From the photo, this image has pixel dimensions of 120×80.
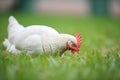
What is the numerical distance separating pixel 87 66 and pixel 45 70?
442mm

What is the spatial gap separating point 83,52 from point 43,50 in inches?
31.1

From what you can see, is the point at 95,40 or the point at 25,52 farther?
the point at 95,40

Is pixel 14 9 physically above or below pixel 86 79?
above

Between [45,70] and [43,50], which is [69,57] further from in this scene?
[45,70]

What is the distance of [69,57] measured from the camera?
3.67 meters

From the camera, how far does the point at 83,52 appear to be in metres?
4.16

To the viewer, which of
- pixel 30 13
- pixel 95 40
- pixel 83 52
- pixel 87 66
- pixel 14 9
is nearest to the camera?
pixel 87 66

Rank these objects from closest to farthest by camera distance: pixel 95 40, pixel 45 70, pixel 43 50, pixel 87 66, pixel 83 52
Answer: pixel 45 70
pixel 87 66
pixel 43 50
pixel 83 52
pixel 95 40

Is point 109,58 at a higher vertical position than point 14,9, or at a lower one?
lower

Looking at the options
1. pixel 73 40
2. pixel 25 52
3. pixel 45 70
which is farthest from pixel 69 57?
pixel 45 70

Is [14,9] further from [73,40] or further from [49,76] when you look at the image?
[49,76]

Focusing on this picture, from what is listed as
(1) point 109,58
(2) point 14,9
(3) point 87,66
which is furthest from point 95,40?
(2) point 14,9

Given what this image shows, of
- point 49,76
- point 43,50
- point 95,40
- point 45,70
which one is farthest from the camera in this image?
point 95,40

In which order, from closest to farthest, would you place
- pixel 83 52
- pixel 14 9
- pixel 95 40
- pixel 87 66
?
pixel 87 66 < pixel 83 52 < pixel 95 40 < pixel 14 9
